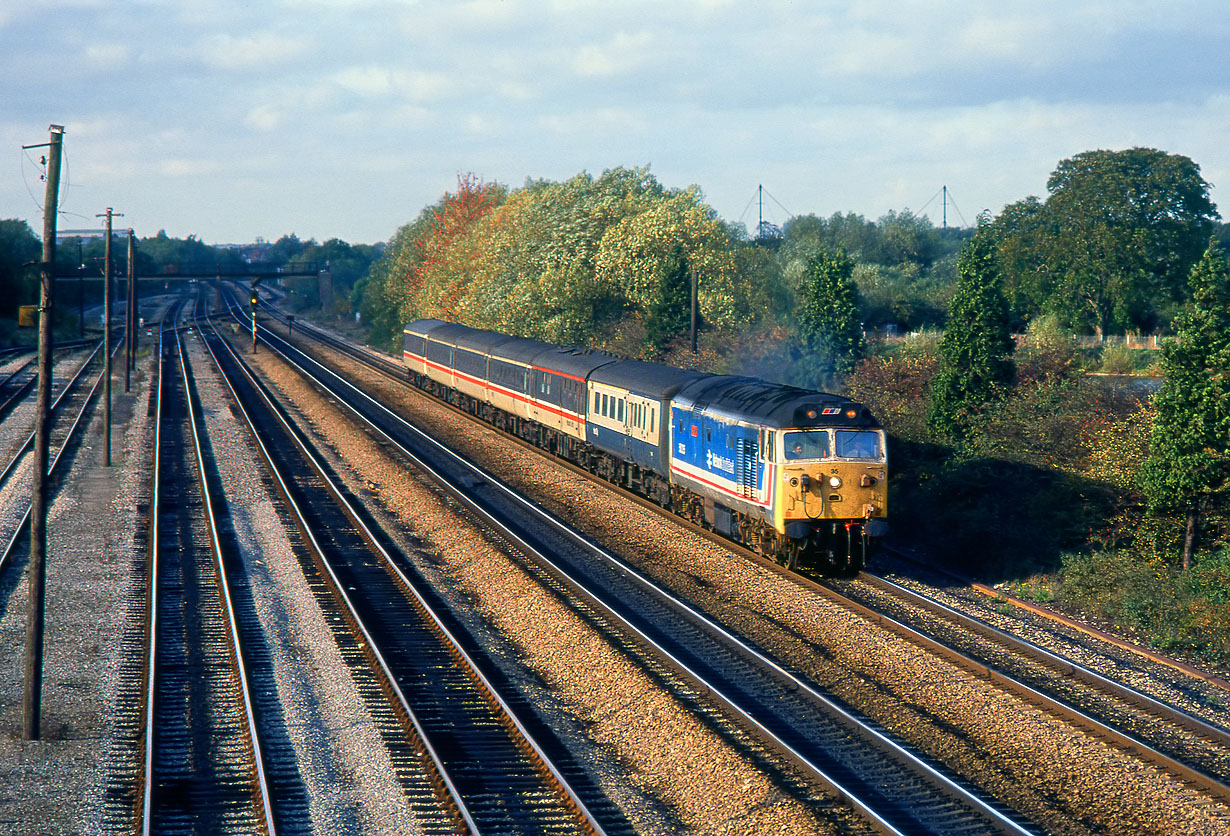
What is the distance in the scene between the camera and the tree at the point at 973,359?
28219 mm

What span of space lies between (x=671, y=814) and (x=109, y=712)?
7.99 meters

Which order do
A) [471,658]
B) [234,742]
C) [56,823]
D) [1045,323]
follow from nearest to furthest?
[56,823]
[234,742]
[471,658]
[1045,323]

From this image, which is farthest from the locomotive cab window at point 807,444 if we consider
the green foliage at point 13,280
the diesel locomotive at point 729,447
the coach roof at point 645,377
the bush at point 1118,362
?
the green foliage at point 13,280

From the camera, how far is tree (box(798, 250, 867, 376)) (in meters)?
39.9

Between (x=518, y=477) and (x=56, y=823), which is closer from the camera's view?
(x=56, y=823)

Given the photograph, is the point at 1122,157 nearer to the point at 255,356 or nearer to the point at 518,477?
the point at 518,477

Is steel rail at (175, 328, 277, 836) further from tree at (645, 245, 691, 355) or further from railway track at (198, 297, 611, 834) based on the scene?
tree at (645, 245, 691, 355)

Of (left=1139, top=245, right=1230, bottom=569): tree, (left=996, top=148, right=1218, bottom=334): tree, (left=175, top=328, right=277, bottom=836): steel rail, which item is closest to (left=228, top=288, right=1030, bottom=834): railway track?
(left=175, top=328, right=277, bottom=836): steel rail

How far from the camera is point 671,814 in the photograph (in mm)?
11703

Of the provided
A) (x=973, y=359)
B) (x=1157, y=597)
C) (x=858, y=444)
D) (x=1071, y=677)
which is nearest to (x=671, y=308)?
(x=973, y=359)

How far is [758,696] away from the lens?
1493 cm

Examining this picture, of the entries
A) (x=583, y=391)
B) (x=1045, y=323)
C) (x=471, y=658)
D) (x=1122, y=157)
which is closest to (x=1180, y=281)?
(x=1122, y=157)

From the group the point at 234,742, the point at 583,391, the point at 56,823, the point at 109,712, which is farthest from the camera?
the point at 583,391

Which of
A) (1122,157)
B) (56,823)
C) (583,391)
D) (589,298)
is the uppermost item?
(1122,157)
